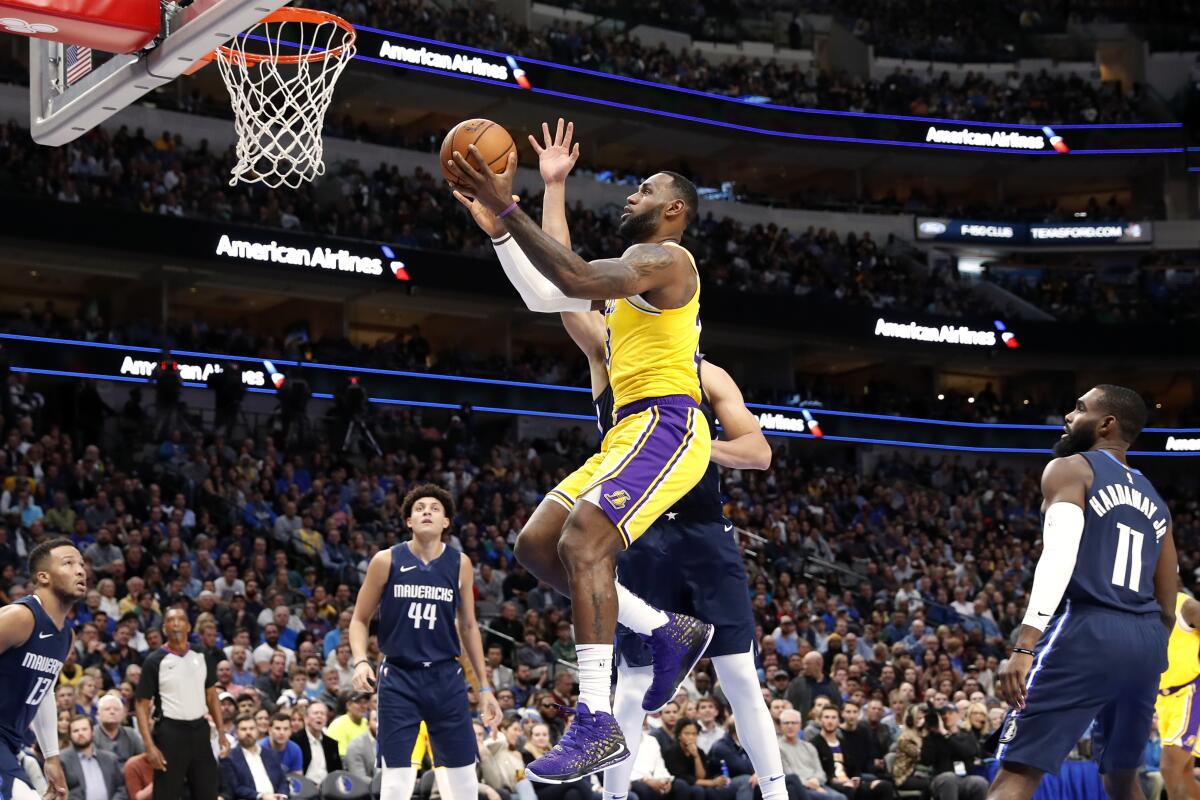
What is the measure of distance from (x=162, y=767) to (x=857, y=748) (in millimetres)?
7351

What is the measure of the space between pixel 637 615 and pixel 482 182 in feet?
7.10

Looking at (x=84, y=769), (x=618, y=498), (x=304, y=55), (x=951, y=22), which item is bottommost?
(x=84, y=769)

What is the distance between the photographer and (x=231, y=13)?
7.14 meters

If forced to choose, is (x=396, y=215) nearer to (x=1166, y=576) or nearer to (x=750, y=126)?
(x=750, y=126)

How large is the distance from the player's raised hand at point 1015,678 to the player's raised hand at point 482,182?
290 centimetres

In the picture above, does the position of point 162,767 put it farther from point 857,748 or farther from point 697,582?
point 857,748

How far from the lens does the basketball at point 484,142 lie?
5.84m

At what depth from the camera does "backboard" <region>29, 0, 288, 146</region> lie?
7.21m

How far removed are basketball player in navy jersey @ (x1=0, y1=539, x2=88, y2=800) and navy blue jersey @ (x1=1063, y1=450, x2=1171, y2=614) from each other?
17.3ft

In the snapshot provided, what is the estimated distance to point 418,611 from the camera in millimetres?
8773

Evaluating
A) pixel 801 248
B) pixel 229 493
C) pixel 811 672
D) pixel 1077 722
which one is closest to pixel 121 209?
pixel 229 493

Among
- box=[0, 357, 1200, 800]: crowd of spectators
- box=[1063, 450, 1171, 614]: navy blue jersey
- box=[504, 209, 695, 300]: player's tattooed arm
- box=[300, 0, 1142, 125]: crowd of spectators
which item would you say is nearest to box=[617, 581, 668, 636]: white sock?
box=[504, 209, 695, 300]: player's tattooed arm

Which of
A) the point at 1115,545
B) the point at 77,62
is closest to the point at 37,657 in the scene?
the point at 77,62

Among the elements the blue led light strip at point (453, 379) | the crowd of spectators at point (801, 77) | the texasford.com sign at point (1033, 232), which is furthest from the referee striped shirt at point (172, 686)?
the texasford.com sign at point (1033, 232)
